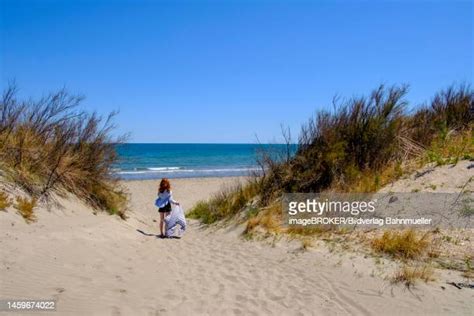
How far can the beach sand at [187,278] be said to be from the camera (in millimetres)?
4348

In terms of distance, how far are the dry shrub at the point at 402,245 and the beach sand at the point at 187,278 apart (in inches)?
16.2

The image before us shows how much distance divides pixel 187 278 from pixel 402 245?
3425 millimetres

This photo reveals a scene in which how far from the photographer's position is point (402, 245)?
6133mm

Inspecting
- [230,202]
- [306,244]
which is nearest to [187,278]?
[306,244]

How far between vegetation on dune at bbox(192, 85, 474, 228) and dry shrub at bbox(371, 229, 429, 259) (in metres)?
2.46

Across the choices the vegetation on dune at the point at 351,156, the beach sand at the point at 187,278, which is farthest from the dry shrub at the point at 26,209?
the vegetation on dune at the point at 351,156

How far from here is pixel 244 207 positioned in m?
10.3

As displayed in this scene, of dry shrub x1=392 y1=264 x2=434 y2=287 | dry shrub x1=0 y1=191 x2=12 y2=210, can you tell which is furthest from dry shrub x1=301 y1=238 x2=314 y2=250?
dry shrub x1=0 y1=191 x2=12 y2=210

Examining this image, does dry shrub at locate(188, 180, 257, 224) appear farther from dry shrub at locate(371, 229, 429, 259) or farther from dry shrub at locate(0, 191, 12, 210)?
dry shrub at locate(0, 191, 12, 210)

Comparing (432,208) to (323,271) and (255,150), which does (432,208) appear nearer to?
(323,271)

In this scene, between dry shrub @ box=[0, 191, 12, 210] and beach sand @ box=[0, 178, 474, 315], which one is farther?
dry shrub @ box=[0, 191, 12, 210]

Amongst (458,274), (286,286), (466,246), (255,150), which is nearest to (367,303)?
(286,286)

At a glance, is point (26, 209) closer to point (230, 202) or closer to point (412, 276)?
point (230, 202)

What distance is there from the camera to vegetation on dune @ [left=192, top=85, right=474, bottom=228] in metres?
9.41
